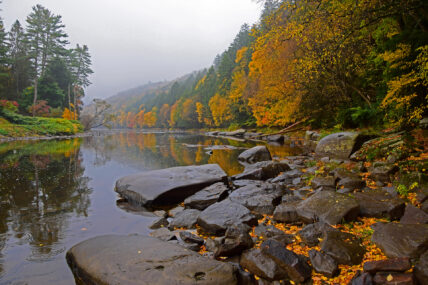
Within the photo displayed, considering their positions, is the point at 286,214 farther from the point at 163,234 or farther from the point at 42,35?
the point at 42,35

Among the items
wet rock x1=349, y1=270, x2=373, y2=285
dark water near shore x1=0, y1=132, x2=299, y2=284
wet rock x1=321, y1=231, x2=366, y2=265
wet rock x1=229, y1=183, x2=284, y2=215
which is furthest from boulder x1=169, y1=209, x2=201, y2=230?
wet rock x1=349, y1=270, x2=373, y2=285

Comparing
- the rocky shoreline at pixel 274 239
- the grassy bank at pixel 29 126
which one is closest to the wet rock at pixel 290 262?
the rocky shoreline at pixel 274 239

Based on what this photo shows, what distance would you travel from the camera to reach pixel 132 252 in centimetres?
310

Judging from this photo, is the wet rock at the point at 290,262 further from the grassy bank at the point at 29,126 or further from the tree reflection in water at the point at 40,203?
the grassy bank at the point at 29,126

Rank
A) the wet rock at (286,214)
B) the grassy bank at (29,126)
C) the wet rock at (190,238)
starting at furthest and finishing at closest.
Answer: the grassy bank at (29,126), the wet rock at (286,214), the wet rock at (190,238)

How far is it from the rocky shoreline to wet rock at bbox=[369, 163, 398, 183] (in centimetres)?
2

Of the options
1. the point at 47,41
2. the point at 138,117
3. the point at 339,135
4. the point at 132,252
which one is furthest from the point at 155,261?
the point at 138,117

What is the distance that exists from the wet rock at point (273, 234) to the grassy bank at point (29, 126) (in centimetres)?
2957

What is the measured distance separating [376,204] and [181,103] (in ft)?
245

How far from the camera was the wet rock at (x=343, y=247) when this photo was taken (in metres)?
2.92

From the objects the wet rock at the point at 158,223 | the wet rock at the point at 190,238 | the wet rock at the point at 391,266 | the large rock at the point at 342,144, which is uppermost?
the large rock at the point at 342,144

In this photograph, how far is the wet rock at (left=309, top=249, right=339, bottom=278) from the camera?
9.07ft

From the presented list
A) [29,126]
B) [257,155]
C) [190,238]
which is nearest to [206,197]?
[190,238]

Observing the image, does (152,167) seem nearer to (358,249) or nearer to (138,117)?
(358,249)
